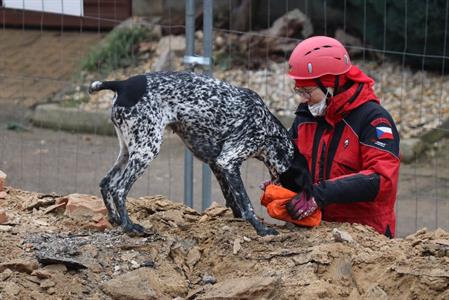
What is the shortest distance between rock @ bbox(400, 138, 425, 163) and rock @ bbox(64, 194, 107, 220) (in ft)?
18.1

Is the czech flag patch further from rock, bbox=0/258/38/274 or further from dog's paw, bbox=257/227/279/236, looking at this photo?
rock, bbox=0/258/38/274

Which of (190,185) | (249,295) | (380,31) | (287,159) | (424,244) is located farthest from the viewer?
(380,31)

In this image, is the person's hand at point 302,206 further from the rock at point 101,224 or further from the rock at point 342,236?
the rock at point 101,224

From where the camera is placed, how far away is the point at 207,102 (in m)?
5.69

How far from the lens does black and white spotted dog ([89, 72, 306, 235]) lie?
562 cm

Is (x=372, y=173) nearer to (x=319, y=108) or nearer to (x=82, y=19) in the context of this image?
(x=319, y=108)

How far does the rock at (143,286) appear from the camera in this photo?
199 inches

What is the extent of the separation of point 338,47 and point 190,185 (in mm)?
2557

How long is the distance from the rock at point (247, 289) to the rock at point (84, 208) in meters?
1.10

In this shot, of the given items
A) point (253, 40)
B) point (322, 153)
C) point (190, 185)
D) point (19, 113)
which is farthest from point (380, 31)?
point (322, 153)

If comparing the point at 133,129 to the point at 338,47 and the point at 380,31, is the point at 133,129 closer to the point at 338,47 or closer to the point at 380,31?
the point at 338,47

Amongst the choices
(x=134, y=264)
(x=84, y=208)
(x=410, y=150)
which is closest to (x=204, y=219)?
(x=84, y=208)

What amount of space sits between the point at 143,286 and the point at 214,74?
7981 mm

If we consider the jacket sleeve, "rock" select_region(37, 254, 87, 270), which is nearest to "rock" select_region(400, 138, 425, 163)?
the jacket sleeve
